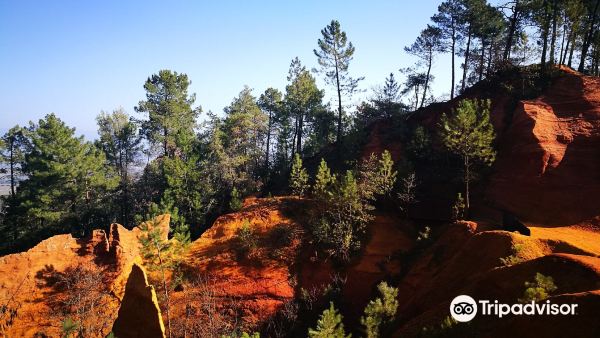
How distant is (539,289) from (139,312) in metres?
19.0

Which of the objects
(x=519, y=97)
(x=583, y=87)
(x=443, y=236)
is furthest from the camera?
(x=519, y=97)

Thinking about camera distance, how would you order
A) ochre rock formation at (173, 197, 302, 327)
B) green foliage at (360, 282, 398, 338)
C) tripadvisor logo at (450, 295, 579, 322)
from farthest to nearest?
ochre rock formation at (173, 197, 302, 327)
green foliage at (360, 282, 398, 338)
tripadvisor logo at (450, 295, 579, 322)

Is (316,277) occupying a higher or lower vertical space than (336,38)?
lower

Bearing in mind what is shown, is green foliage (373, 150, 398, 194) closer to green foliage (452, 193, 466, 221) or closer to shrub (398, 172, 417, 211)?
shrub (398, 172, 417, 211)

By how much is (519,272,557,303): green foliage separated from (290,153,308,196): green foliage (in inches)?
955

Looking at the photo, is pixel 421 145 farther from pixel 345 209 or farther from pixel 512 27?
pixel 512 27

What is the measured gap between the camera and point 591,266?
11938mm

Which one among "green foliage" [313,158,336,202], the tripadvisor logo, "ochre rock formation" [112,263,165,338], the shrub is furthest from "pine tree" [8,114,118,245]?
the tripadvisor logo

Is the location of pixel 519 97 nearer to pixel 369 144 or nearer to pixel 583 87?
pixel 583 87

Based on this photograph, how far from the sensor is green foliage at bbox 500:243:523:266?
16.3 m

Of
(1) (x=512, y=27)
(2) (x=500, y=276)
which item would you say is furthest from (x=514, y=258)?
(1) (x=512, y=27)

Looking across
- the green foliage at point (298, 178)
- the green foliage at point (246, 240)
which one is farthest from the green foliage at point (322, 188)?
A: the green foliage at point (246, 240)

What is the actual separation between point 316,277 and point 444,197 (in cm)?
1209

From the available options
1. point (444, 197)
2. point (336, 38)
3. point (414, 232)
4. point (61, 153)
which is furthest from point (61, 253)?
point (336, 38)
